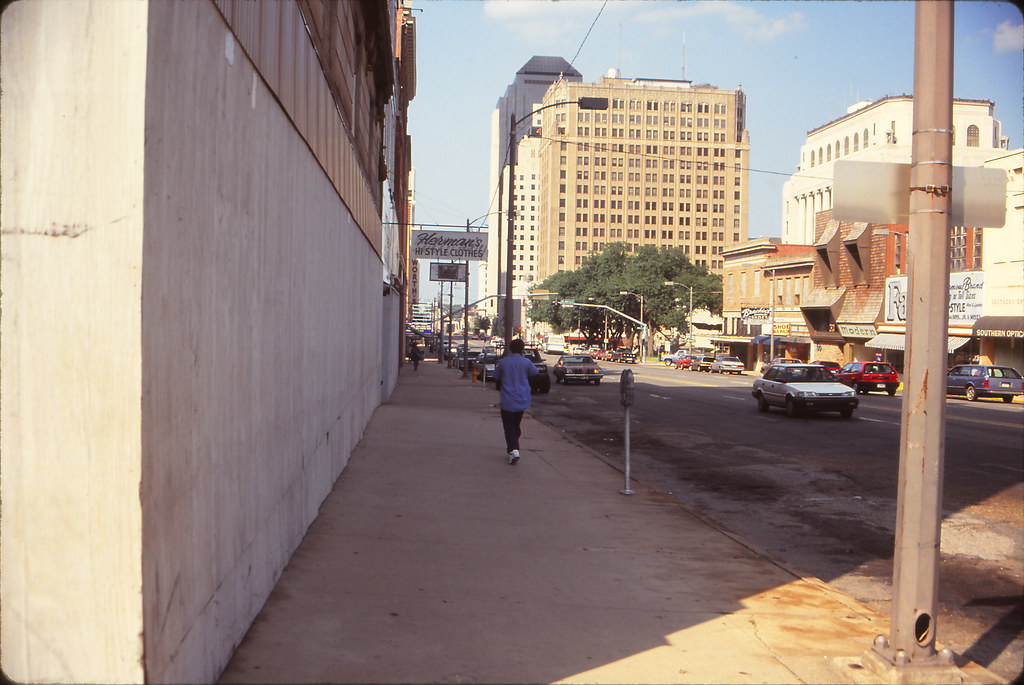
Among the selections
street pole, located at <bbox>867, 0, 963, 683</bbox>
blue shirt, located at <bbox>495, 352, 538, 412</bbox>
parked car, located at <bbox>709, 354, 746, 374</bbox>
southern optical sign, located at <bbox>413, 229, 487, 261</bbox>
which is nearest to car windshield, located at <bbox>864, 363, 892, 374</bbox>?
southern optical sign, located at <bbox>413, 229, 487, 261</bbox>

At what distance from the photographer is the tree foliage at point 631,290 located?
337ft

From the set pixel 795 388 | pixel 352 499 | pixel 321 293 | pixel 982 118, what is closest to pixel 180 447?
pixel 321 293

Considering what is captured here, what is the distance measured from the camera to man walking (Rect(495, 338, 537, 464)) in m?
13.9

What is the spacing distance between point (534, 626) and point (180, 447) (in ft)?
9.73

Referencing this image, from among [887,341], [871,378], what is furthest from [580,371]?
[887,341]

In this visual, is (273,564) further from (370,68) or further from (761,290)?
(761,290)

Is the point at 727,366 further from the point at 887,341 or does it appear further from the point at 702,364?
the point at 887,341

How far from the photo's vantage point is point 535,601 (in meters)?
6.54

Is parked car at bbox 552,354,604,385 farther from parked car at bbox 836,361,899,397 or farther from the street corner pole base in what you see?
the street corner pole base

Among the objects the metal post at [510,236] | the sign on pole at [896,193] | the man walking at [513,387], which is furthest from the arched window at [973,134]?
the sign on pole at [896,193]

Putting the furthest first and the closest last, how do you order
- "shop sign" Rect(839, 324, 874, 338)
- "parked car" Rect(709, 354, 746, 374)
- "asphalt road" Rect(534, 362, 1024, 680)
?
"parked car" Rect(709, 354, 746, 374)
"shop sign" Rect(839, 324, 874, 338)
"asphalt road" Rect(534, 362, 1024, 680)

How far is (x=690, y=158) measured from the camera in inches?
6836

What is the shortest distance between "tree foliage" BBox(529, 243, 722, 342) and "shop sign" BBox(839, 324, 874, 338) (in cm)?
3606

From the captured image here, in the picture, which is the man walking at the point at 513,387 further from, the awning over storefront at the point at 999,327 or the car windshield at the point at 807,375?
the awning over storefront at the point at 999,327
